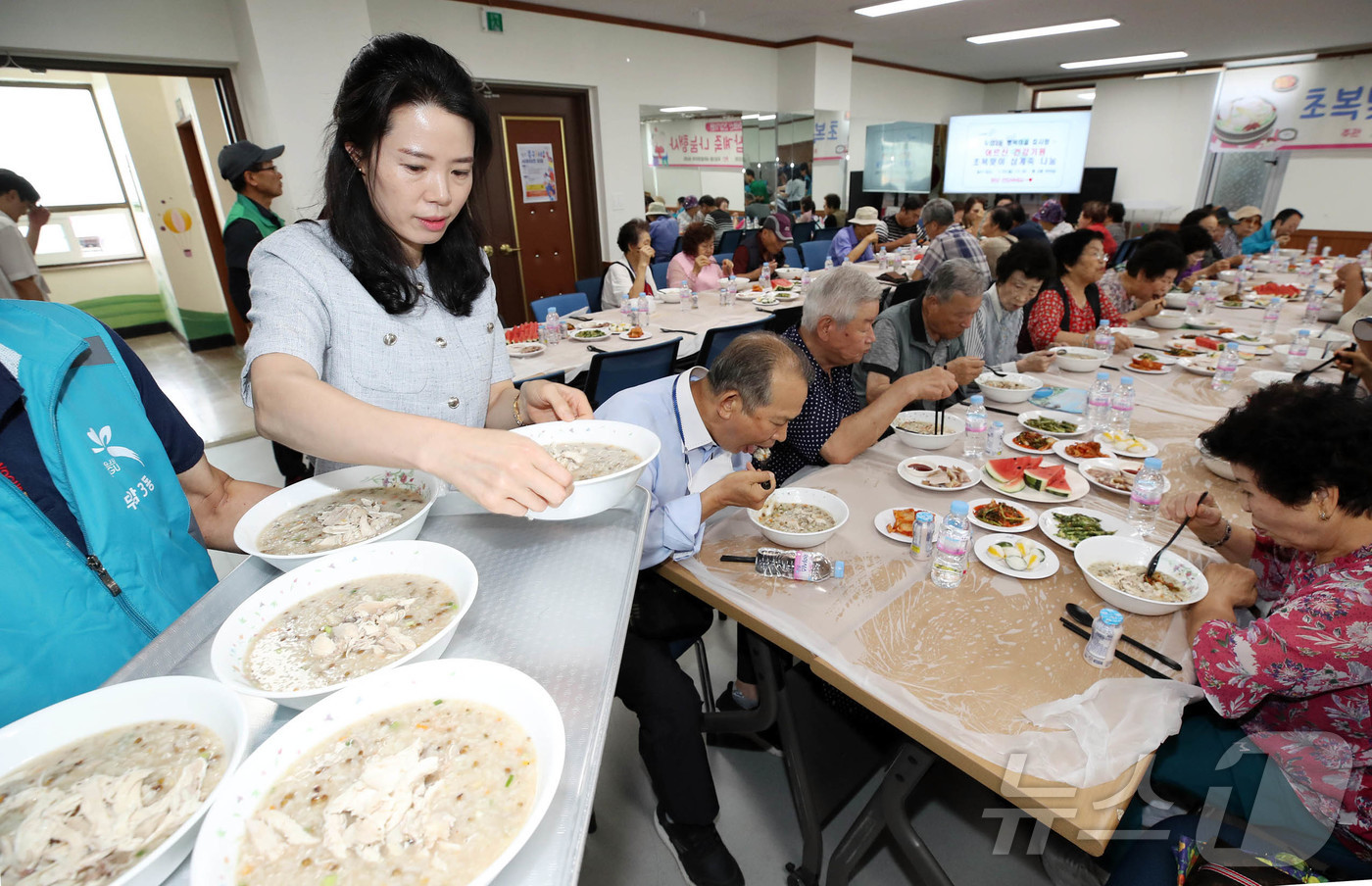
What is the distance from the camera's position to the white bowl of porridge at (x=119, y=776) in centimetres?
51

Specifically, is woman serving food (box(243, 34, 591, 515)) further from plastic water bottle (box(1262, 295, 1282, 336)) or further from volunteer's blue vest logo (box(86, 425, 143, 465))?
plastic water bottle (box(1262, 295, 1282, 336))

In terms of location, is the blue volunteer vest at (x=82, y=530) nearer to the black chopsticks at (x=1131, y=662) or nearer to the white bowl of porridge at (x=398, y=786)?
the white bowl of porridge at (x=398, y=786)

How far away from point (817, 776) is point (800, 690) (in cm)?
25

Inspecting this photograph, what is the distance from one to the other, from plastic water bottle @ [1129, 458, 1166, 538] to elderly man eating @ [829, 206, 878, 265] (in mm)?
5922

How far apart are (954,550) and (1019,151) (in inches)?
513

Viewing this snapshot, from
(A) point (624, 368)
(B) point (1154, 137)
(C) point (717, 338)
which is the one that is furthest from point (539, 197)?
(B) point (1154, 137)

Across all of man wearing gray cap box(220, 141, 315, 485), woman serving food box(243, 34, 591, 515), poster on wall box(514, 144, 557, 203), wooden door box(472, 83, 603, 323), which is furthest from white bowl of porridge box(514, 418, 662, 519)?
poster on wall box(514, 144, 557, 203)

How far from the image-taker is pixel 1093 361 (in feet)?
11.0

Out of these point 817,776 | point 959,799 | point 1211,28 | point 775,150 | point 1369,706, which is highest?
point 1211,28

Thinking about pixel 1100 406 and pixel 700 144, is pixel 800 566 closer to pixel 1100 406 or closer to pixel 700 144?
pixel 1100 406

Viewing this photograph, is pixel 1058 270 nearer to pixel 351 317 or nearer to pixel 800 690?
pixel 800 690

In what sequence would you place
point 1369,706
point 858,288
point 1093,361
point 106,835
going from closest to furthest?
point 106,835 → point 1369,706 → point 858,288 → point 1093,361

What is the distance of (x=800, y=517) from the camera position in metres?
1.83

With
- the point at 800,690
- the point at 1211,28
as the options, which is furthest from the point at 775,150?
the point at 800,690
